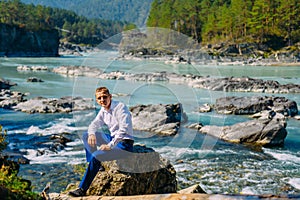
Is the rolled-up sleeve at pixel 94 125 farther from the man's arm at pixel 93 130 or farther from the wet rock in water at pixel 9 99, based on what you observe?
the wet rock in water at pixel 9 99

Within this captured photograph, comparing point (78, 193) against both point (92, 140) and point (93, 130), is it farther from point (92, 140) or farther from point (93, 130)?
point (93, 130)

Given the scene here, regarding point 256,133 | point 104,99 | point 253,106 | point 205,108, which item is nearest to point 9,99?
point 205,108

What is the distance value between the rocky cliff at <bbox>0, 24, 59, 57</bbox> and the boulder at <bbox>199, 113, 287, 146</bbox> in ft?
222

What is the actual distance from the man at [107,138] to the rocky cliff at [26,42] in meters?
74.3

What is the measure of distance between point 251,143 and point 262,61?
5076 cm

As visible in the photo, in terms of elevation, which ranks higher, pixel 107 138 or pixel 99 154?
pixel 107 138

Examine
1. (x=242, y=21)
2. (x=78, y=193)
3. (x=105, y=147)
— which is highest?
(x=242, y=21)

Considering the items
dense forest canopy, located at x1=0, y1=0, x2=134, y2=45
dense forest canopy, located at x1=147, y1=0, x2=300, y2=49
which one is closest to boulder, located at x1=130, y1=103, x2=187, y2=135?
dense forest canopy, located at x1=0, y1=0, x2=134, y2=45

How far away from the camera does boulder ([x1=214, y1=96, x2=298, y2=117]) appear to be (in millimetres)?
21188

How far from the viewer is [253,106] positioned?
2148 centimetres

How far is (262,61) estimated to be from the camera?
6266 cm

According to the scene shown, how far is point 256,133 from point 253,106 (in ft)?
22.8

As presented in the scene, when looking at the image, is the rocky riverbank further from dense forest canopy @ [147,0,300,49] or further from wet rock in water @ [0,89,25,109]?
dense forest canopy @ [147,0,300,49]

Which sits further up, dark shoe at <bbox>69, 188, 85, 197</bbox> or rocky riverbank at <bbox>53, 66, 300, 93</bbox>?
rocky riverbank at <bbox>53, 66, 300, 93</bbox>
